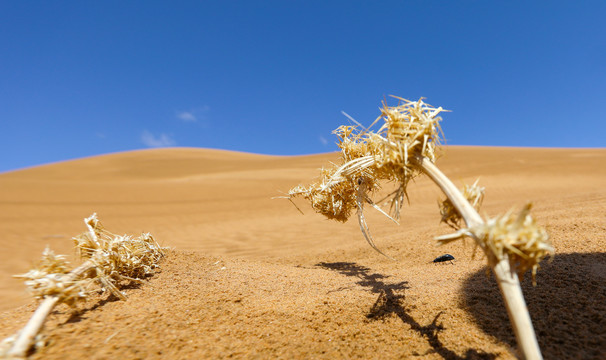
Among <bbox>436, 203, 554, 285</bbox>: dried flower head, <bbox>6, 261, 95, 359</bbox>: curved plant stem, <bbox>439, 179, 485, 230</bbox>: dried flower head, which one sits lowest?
<bbox>6, 261, 95, 359</bbox>: curved plant stem

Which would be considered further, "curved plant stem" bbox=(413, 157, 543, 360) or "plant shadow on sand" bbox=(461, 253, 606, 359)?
"plant shadow on sand" bbox=(461, 253, 606, 359)

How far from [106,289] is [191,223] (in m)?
10.7

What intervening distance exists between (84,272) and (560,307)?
305 centimetres

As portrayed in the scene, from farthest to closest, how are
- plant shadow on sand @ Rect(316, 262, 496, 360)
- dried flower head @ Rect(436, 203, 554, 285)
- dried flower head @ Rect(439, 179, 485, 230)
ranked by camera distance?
plant shadow on sand @ Rect(316, 262, 496, 360) → dried flower head @ Rect(439, 179, 485, 230) → dried flower head @ Rect(436, 203, 554, 285)

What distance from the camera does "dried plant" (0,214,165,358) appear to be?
4.83ft

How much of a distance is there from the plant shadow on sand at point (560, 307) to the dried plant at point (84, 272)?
7.81 feet

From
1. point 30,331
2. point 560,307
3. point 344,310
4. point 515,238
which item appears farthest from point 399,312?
point 30,331

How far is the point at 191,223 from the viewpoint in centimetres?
1240

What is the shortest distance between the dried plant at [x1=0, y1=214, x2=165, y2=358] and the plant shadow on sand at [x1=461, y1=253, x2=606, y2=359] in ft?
7.81

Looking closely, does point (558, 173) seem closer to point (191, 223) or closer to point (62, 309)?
point (191, 223)

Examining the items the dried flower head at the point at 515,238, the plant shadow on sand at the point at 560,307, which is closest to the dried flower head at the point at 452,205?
the dried flower head at the point at 515,238

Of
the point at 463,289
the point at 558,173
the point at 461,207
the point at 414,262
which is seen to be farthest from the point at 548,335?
the point at 558,173

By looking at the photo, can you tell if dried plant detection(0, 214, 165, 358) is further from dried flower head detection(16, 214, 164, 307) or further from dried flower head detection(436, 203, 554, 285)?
dried flower head detection(436, 203, 554, 285)

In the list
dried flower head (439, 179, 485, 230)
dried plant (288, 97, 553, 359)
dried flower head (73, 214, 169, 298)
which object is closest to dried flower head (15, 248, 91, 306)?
dried flower head (73, 214, 169, 298)
